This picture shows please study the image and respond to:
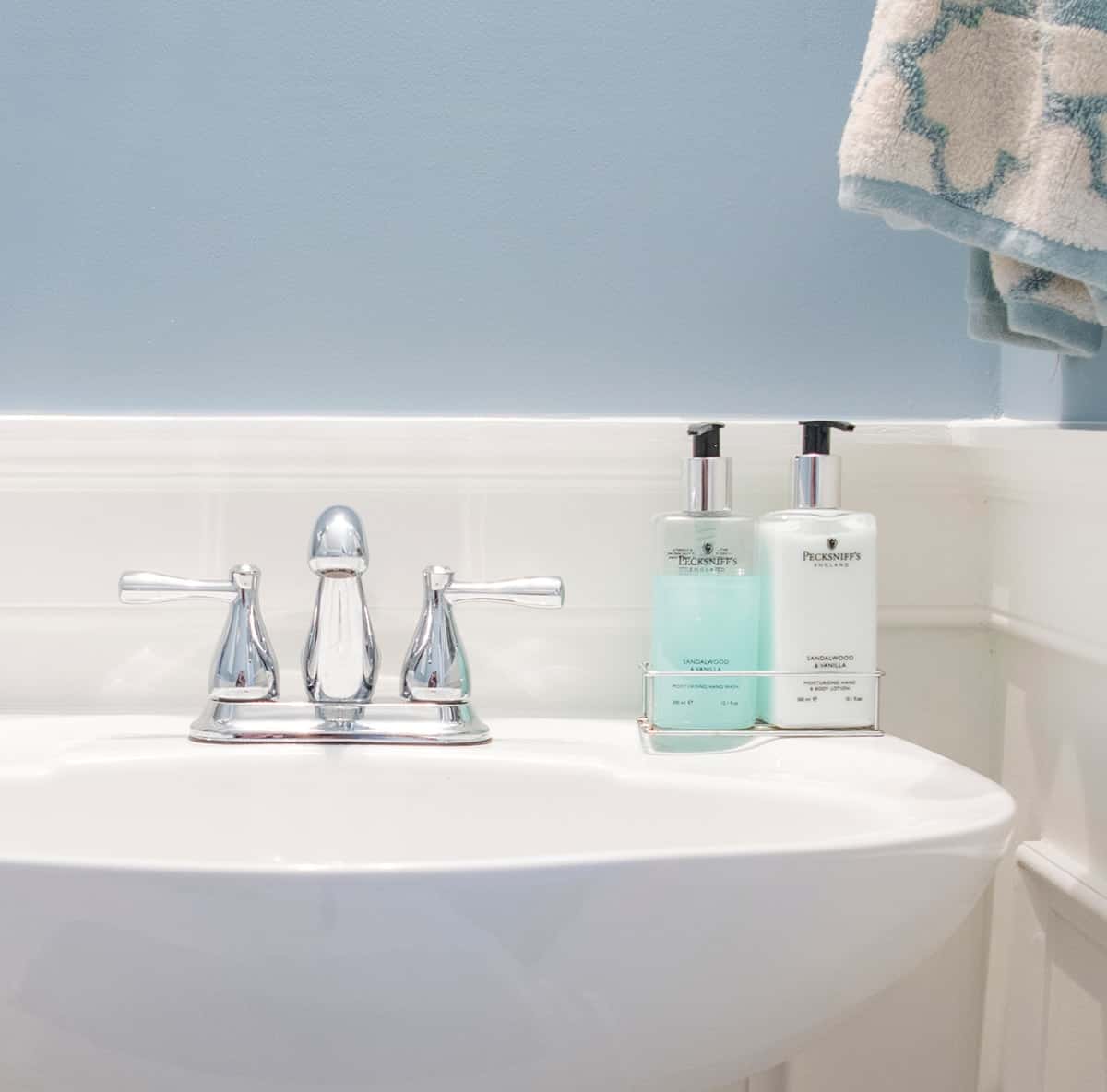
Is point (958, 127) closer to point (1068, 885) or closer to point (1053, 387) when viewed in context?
point (1053, 387)

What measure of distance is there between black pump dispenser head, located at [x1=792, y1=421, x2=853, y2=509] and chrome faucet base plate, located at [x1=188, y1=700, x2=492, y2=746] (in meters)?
0.25

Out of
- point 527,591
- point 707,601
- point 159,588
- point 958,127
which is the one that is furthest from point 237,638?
point 958,127

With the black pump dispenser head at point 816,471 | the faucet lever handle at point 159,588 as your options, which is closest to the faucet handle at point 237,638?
the faucet lever handle at point 159,588

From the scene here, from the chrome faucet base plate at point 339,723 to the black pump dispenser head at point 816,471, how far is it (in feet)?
0.82

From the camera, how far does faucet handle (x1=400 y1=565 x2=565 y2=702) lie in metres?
0.77

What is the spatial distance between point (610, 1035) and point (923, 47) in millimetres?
495

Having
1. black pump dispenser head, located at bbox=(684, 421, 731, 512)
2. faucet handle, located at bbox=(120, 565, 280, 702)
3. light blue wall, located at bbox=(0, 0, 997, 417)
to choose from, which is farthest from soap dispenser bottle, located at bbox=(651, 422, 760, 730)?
faucet handle, located at bbox=(120, 565, 280, 702)

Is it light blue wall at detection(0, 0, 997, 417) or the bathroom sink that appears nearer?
the bathroom sink

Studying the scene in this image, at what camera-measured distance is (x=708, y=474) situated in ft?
2.50

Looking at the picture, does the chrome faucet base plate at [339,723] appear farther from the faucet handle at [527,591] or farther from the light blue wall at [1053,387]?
the light blue wall at [1053,387]

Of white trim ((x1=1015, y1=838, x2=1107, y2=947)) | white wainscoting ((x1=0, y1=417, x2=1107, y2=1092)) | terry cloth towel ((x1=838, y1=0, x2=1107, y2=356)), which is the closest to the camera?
terry cloth towel ((x1=838, y1=0, x2=1107, y2=356))

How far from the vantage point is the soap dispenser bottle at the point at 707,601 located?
30.0 inches

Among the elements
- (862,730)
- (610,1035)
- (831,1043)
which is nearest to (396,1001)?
(610,1035)

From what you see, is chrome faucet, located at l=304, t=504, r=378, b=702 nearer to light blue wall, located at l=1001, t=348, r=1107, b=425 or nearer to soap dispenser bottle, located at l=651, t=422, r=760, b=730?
soap dispenser bottle, located at l=651, t=422, r=760, b=730
